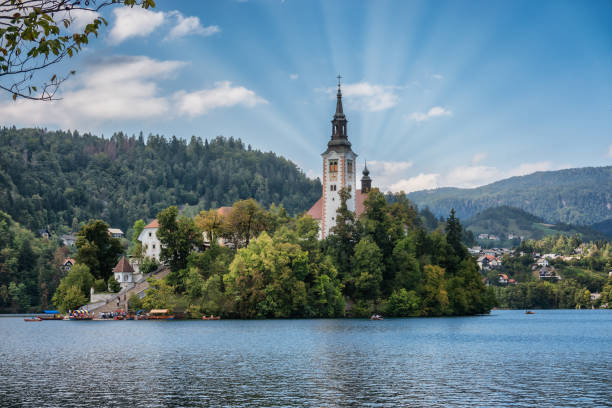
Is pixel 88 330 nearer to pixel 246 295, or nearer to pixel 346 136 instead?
pixel 246 295

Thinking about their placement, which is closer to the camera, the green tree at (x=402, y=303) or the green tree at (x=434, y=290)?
the green tree at (x=402, y=303)

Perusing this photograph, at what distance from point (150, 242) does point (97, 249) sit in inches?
597

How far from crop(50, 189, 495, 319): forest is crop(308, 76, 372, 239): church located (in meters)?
5.84

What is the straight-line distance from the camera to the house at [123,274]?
127 meters

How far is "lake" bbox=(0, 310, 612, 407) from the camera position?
3538 cm

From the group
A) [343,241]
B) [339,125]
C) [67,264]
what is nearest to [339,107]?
[339,125]

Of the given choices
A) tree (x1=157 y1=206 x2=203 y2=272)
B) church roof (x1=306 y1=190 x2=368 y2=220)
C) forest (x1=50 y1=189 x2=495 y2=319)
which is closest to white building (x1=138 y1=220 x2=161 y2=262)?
forest (x1=50 y1=189 x2=495 y2=319)

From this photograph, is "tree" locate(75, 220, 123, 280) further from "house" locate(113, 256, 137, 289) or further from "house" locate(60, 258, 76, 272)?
"house" locate(60, 258, 76, 272)

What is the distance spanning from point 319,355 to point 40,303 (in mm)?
135517

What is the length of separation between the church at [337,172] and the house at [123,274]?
124 ft

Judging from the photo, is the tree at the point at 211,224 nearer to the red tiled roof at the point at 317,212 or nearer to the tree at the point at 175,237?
the tree at the point at 175,237

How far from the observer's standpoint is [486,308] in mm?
144750

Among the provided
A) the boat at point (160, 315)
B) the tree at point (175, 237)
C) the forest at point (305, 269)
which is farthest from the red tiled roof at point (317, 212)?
the boat at point (160, 315)

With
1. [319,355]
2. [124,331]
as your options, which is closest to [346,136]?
[124,331]
